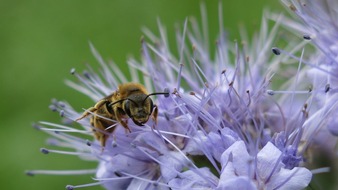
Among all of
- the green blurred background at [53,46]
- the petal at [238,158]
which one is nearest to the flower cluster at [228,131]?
the petal at [238,158]

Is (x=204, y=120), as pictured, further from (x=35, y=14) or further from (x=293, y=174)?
(x=35, y=14)

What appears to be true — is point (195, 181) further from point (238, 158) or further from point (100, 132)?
point (100, 132)

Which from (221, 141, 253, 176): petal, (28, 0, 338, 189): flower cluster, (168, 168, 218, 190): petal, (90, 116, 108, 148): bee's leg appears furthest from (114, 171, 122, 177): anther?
(221, 141, 253, 176): petal

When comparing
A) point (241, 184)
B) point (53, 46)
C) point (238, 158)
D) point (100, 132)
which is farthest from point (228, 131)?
point (53, 46)

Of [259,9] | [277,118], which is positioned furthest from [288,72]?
[259,9]

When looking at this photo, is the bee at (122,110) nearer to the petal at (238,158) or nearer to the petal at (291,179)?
the petal at (238,158)
